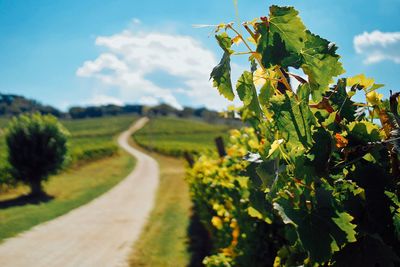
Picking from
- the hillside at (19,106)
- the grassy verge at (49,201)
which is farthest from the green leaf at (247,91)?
the hillside at (19,106)

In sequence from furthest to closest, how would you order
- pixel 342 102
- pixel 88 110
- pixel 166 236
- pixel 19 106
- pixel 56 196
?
pixel 88 110 → pixel 19 106 → pixel 56 196 → pixel 166 236 → pixel 342 102

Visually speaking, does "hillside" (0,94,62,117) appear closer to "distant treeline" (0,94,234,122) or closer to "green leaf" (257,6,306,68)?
"distant treeline" (0,94,234,122)

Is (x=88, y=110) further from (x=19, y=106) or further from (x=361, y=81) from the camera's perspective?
(x=361, y=81)

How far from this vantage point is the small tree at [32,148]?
1717cm

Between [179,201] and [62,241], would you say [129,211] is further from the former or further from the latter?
[62,241]

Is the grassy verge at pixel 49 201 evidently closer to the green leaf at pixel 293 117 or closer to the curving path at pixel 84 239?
the curving path at pixel 84 239

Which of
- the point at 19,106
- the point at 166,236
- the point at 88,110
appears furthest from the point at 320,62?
the point at 88,110

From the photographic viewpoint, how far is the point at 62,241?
9.45m

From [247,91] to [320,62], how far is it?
228 millimetres

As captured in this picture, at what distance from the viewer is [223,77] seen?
3.72 ft

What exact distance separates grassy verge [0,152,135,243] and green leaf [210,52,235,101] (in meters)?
9.99

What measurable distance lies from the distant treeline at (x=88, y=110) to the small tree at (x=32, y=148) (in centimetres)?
10350

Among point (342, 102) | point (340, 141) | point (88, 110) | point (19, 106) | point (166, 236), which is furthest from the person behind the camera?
point (88, 110)

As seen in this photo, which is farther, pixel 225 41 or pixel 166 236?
pixel 166 236
